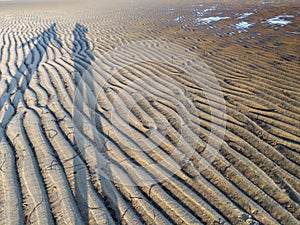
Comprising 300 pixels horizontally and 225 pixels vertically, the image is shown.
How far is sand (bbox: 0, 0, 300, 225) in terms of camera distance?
8.84 ft

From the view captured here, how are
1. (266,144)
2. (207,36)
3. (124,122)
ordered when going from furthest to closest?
(207,36), (124,122), (266,144)

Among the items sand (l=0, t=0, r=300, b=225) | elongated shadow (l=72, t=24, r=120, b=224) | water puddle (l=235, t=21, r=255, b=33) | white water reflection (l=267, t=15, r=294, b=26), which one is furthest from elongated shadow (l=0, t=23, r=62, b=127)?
white water reflection (l=267, t=15, r=294, b=26)

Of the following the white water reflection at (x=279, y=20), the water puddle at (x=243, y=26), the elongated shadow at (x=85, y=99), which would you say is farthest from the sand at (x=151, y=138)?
the white water reflection at (x=279, y=20)

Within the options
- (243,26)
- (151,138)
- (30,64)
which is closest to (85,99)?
(151,138)

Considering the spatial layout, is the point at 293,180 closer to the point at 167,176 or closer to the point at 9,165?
the point at 167,176

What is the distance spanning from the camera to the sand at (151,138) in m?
2.69

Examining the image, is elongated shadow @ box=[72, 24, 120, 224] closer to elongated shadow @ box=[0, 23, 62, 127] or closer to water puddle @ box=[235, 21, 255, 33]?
elongated shadow @ box=[0, 23, 62, 127]

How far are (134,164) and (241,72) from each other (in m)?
3.56

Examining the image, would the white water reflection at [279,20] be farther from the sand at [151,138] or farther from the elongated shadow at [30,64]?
the elongated shadow at [30,64]

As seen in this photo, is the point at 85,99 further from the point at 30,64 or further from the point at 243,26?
the point at 243,26

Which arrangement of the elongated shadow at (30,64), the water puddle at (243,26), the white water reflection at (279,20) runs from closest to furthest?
1. the elongated shadow at (30,64)
2. the water puddle at (243,26)
3. the white water reflection at (279,20)

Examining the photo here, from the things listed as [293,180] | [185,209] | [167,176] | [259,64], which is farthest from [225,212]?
[259,64]

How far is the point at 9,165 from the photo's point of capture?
10.3ft

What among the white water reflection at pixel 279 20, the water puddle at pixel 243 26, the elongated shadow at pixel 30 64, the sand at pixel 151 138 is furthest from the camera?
the white water reflection at pixel 279 20
